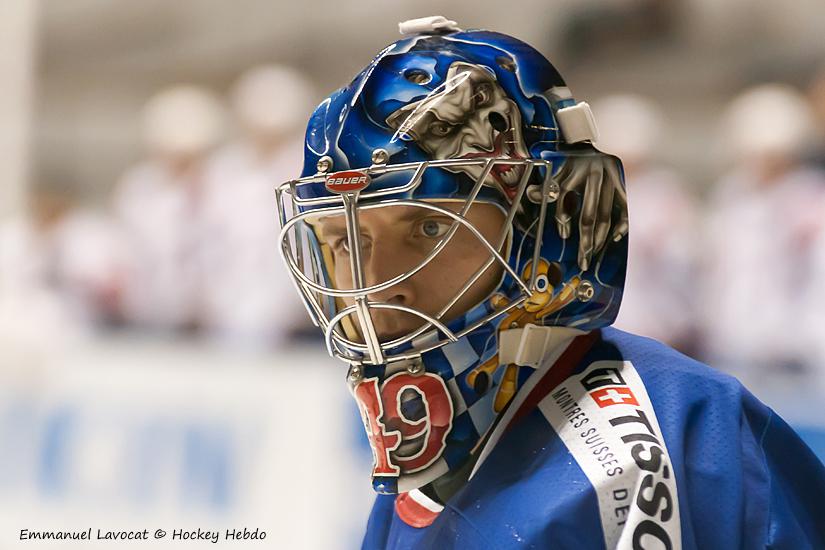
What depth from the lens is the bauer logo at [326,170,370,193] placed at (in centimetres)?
145

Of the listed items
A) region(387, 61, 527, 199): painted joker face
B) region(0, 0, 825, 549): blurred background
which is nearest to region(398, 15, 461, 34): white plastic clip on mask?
region(387, 61, 527, 199): painted joker face

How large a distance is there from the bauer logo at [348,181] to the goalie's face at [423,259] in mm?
33

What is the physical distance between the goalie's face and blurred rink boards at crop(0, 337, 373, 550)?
168cm

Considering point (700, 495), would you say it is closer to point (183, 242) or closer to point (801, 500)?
point (801, 500)

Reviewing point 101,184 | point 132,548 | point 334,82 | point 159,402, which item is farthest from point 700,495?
point 101,184

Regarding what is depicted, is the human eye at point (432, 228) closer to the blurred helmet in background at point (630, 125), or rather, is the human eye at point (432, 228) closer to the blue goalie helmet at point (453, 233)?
the blue goalie helmet at point (453, 233)

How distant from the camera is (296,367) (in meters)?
4.90

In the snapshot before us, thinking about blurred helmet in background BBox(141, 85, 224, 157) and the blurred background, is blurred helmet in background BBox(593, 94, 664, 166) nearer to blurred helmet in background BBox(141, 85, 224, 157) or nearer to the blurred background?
the blurred background

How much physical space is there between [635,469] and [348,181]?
466 mm

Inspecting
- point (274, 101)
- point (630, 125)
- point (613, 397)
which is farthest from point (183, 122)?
point (613, 397)

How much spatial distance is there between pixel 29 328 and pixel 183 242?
804mm

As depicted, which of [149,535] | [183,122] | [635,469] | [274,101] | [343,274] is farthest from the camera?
[183,122]

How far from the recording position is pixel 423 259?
1.47 metres

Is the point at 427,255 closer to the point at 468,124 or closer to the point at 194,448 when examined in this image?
the point at 468,124
